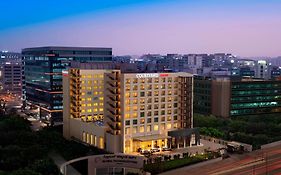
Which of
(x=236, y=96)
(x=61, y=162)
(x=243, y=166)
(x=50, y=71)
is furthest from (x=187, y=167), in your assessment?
(x=50, y=71)

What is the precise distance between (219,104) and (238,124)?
2234 centimetres

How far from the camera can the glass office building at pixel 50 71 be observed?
118 m

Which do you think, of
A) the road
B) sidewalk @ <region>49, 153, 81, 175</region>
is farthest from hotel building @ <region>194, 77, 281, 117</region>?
sidewalk @ <region>49, 153, 81, 175</region>

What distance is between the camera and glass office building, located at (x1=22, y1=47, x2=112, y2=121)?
11756 centimetres

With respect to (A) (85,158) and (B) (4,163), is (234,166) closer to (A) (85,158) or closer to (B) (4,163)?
(A) (85,158)

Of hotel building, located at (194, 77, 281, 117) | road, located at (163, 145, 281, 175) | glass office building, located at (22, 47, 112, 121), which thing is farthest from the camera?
glass office building, located at (22, 47, 112, 121)

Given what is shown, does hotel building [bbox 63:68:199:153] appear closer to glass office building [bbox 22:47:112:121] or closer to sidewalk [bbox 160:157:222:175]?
sidewalk [bbox 160:157:222:175]

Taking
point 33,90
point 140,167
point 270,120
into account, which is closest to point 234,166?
point 140,167

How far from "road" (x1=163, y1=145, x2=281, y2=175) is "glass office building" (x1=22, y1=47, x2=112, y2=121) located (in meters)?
61.7

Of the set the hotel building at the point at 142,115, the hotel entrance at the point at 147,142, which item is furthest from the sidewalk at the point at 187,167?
the hotel entrance at the point at 147,142

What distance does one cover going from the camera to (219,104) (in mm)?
111812

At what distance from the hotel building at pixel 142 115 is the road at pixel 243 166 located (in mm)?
11791

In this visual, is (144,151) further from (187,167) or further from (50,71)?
(50,71)

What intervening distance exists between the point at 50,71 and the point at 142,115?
171 ft
